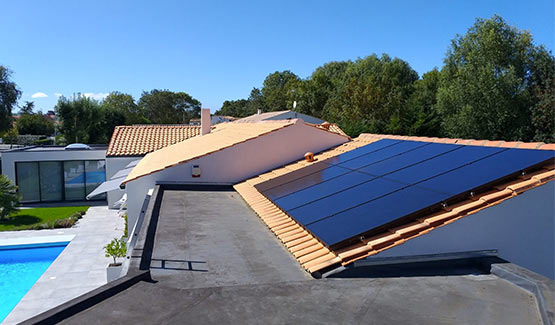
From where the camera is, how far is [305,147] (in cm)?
1689

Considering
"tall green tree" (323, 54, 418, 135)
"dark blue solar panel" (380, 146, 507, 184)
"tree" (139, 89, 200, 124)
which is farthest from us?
"tree" (139, 89, 200, 124)

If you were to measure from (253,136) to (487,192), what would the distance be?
10.1 meters

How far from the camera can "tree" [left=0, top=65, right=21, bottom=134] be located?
5075 centimetres

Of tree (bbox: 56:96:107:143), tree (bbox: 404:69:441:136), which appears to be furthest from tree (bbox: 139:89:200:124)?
tree (bbox: 404:69:441:136)

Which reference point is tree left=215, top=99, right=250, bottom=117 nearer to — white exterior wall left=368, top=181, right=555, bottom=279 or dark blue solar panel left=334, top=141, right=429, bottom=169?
dark blue solar panel left=334, top=141, right=429, bottom=169

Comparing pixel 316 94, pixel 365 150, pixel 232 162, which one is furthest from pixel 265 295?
pixel 316 94

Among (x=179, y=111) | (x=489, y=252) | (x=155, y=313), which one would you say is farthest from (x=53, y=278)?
(x=179, y=111)

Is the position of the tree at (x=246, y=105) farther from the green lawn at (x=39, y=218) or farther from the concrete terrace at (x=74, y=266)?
the concrete terrace at (x=74, y=266)

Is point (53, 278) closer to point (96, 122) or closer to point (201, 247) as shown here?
point (201, 247)

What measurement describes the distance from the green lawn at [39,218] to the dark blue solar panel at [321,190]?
20839 millimetres

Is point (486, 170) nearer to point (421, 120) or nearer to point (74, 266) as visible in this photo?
point (74, 266)

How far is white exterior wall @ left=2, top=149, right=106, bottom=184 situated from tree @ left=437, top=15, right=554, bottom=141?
38.3 m

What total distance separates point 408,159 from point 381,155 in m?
1.57

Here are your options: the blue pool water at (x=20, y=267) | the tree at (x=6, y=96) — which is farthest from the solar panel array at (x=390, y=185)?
the tree at (x=6, y=96)
